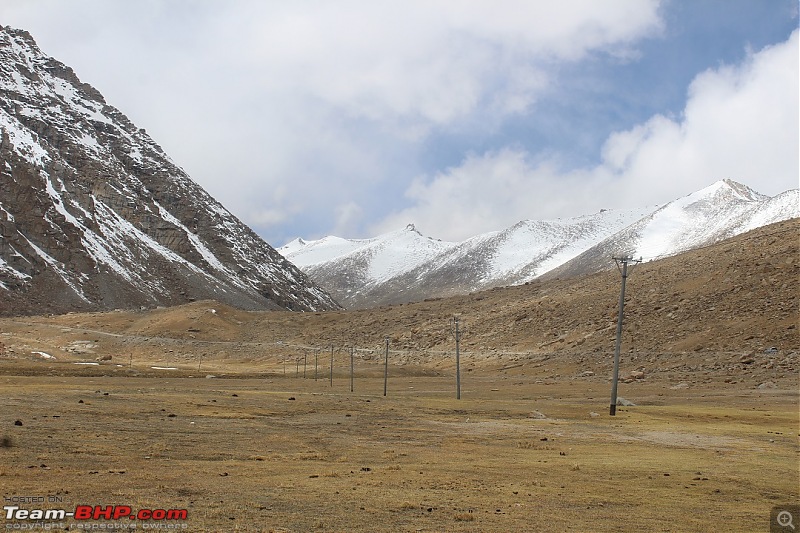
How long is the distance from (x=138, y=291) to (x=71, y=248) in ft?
59.2

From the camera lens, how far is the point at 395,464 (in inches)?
733

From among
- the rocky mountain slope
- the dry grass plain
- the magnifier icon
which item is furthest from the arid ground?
the rocky mountain slope

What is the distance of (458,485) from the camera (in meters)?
15.8

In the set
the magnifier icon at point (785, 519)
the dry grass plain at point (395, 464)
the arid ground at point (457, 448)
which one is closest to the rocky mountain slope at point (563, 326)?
the arid ground at point (457, 448)

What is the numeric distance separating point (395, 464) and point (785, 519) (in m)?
8.89

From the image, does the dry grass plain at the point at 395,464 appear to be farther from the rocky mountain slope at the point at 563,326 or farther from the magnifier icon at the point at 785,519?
the rocky mountain slope at the point at 563,326

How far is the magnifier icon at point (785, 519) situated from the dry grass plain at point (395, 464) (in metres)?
0.34

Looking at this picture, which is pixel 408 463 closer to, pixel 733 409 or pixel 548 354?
pixel 733 409

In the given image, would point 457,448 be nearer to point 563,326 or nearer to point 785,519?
point 785,519

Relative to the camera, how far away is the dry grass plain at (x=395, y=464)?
499 inches

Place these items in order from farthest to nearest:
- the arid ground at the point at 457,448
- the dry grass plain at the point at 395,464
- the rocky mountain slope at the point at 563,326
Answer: the rocky mountain slope at the point at 563,326 < the arid ground at the point at 457,448 < the dry grass plain at the point at 395,464

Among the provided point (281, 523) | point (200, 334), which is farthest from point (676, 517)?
point (200, 334)

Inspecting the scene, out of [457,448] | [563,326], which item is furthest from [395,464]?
[563,326]

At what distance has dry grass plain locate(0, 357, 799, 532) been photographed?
41.6ft
